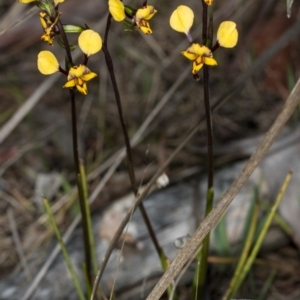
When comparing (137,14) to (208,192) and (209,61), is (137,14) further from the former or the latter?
(208,192)

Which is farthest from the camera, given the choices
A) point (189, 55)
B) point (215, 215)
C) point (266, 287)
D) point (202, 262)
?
point (266, 287)

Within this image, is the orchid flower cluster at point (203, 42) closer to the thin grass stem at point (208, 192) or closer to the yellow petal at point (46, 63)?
the thin grass stem at point (208, 192)

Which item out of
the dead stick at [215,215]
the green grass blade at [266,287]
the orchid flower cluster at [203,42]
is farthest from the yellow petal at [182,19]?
the green grass blade at [266,287]

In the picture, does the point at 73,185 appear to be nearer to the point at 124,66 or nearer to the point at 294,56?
the point at 124,66

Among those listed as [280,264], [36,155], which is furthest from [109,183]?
[280,264]

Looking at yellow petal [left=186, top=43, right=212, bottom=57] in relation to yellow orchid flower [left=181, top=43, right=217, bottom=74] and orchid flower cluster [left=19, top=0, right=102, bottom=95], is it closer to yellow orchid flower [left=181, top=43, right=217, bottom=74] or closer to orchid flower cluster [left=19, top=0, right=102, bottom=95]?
yellow orchid flower [left=181, top=43, right=217, bottom=74]

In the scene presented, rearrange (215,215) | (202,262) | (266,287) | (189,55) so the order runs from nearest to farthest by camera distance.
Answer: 1. (189,55)
2. (215,215)
3. (202,262)
4. (266,287)

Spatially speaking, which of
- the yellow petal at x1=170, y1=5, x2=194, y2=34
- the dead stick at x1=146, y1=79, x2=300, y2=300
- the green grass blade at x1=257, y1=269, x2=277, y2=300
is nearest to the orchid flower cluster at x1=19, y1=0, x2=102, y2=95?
the yellow petal at x1=170, y1=5, x2=194, y2=34

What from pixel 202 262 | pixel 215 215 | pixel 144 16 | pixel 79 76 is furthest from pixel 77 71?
pixel 202 262
